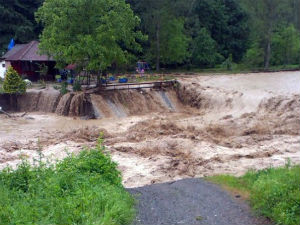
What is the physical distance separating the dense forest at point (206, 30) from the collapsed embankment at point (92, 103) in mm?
13428

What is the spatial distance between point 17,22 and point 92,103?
68.3ft

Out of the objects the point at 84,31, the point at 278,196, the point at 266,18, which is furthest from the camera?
the point at 266,18

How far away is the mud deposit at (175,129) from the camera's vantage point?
51.3 feet

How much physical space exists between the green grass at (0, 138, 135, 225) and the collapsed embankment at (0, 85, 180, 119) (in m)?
15.3

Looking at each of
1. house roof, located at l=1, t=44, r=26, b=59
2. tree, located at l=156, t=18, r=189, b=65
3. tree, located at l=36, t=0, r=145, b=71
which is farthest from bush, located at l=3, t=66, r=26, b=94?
tree, located at l=156, t=18, r=189, b=65

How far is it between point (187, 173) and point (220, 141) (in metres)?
5.09

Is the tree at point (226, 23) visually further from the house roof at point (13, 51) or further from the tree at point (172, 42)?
the house roof at point (13, 51)

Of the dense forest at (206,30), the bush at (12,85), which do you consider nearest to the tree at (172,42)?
the dense forest at (206,30)

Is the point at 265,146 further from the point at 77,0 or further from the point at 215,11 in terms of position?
the point at 215,11

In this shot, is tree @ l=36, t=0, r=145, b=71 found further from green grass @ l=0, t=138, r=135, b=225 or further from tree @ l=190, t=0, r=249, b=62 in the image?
tree @ l=190, t=0, r=249, b=62

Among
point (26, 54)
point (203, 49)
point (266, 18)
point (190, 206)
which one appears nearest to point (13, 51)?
point (26, 54)

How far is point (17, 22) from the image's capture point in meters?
42.0

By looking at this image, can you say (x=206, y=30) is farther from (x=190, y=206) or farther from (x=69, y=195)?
(x=69, y=195)

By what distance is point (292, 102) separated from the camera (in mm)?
23250
